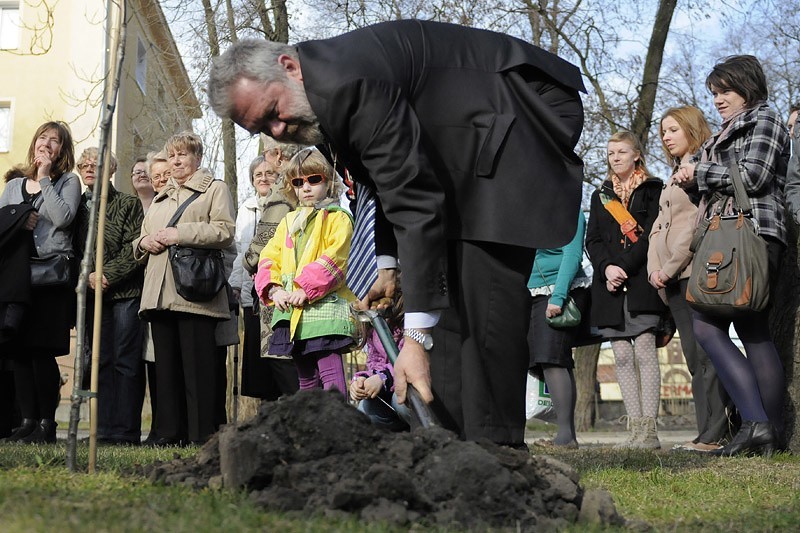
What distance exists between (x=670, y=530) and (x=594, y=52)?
545 inches

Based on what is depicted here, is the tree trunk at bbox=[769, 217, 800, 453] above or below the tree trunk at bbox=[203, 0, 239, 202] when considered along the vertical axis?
below

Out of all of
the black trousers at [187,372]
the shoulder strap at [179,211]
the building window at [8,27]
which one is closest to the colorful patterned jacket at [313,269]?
the black trousers at [187,372]

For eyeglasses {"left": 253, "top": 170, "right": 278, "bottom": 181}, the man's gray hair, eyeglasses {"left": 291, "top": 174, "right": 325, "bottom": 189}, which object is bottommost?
eyeglasses {"left": 291, "top": 174, "right": 325, "bottom": 189}

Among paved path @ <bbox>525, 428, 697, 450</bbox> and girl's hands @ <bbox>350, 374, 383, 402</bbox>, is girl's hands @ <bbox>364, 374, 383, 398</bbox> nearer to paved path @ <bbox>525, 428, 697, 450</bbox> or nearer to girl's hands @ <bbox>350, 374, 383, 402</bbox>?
girl's hands @ <bbox>350, 374, 383, 402</bbox>

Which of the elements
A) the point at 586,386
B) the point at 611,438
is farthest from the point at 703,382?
the point at 586,386

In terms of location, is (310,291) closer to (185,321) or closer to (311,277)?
(311,277)

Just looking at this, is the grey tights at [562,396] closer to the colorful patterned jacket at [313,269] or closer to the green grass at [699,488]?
the green grass at [699,488]

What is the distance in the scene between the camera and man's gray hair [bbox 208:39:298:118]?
351 centimetres

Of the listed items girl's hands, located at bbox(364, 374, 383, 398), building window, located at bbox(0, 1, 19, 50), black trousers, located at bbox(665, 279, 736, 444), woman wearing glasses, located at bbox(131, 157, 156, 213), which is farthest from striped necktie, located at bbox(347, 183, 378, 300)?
building window, located at bbox(0, 1, 19, 50)

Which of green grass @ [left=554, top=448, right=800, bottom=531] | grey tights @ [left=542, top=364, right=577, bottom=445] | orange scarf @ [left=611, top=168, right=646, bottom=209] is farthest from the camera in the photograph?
orange scarf @ [left=611, top=168, right=646, bottom=209]

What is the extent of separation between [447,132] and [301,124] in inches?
21.5

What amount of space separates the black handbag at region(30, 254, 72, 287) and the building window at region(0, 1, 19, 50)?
22.0 m

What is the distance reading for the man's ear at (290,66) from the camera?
352 cm

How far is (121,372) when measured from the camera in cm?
727
